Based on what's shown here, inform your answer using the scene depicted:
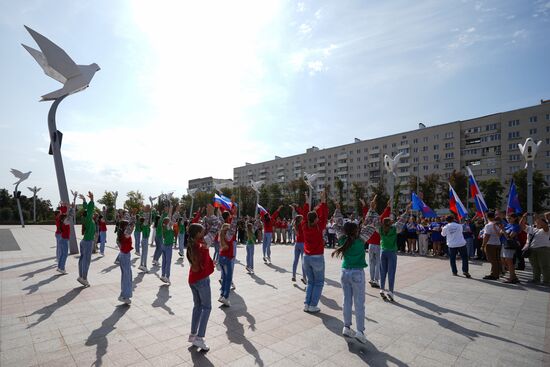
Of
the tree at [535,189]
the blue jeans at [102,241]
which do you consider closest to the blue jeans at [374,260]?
the blue jeans at [102,241]

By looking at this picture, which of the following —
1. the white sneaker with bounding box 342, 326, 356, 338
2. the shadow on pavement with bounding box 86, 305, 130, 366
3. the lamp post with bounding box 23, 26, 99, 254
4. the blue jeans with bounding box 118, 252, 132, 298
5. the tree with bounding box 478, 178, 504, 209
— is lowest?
the shadow on pavement with bounding box 86, 305, 130, 366

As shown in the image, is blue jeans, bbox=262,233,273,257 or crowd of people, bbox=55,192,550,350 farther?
blue jeans, bbox=262,233,273,257

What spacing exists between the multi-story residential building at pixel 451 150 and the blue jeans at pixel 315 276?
59.4 meters

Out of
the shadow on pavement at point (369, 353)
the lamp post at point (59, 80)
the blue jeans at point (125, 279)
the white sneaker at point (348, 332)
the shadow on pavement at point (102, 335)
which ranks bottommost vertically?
the shadow on pavement at point (102, 335)

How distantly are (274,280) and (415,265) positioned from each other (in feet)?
22.1

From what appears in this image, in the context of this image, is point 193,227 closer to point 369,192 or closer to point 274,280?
point 274,280

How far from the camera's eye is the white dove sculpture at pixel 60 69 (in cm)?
1573

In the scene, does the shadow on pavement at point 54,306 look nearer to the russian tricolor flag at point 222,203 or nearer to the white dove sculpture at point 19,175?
the russian tricolor flag at point 222,203

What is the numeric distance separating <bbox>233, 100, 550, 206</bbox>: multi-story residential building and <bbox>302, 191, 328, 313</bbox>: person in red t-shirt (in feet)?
195

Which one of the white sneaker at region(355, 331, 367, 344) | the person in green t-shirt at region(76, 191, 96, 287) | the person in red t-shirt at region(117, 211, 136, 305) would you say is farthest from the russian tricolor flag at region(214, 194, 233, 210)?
the white sneaker at region(355, 331, 367, 344)

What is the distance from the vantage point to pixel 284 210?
2724 inches

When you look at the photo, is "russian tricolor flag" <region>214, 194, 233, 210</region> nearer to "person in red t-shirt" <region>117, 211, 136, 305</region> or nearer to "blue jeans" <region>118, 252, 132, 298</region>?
"person in red t-shirt" <region>117, 211, 136, 305</region>

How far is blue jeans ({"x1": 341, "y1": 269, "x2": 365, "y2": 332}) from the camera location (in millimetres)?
4711

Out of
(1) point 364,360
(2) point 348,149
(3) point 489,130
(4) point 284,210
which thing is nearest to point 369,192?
(2) point 348,149
